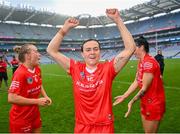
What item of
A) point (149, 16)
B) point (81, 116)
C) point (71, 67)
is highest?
point (149, 16)

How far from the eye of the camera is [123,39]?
141 inches

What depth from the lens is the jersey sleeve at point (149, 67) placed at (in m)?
4.86

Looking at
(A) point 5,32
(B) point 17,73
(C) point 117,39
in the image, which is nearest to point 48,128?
(B) point 17,73

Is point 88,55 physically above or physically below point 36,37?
below

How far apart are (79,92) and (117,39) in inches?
3347

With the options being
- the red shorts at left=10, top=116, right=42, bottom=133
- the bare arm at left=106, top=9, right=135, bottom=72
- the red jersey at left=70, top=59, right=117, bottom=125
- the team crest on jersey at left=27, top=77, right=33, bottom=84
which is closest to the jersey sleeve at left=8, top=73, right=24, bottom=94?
the team crest on jersey at left=27, top=77, right=33, bottom=84

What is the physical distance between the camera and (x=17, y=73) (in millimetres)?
4562

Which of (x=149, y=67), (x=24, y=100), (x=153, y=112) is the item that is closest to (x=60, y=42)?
(x=24, y=100)

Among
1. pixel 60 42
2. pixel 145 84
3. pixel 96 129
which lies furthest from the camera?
pixel 145 84

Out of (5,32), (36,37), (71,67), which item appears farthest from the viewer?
(36,37)

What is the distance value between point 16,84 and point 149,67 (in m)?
2.42

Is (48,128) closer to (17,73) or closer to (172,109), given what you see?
(17,73)

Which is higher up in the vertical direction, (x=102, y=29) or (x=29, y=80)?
(x=102, y=29)

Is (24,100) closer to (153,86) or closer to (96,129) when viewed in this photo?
(96,129)
